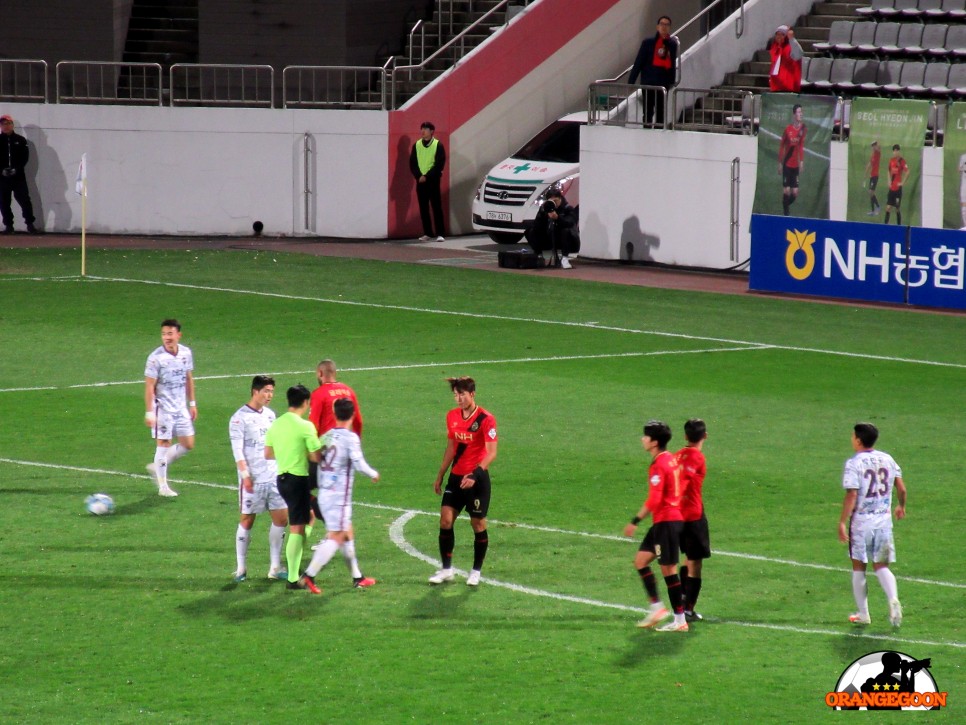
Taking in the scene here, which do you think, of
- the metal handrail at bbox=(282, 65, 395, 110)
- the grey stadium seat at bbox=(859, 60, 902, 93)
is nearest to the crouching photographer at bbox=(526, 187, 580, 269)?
the metal handrail at bbox=(282, 65, 395, 110)

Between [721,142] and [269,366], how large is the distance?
1301 centimetres

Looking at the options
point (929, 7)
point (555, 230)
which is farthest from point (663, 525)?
point (929, 7)

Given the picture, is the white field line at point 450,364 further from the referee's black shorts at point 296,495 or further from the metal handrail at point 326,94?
the metal handrail at point 326,94

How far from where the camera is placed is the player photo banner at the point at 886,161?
28266 millimetres

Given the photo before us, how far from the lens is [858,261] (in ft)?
93.1

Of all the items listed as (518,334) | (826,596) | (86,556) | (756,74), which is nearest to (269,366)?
(518,334)

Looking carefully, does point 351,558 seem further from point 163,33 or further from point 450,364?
point 163,33

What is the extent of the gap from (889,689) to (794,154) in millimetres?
20816

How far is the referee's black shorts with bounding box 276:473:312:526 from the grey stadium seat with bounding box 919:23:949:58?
83.6ft

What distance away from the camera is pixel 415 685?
10.6 metres

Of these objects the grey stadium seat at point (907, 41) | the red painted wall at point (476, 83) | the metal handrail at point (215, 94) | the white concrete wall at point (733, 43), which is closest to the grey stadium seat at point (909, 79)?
the grey stadium seat at point (907, 41)

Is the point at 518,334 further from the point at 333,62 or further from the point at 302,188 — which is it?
the point at 333,62

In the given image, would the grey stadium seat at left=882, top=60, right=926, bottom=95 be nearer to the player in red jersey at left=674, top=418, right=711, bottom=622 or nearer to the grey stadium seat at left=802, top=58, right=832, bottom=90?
the grey stadium seat at left=802, top=58, right=832, bottom=90

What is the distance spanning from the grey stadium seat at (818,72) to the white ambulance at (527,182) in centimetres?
491
